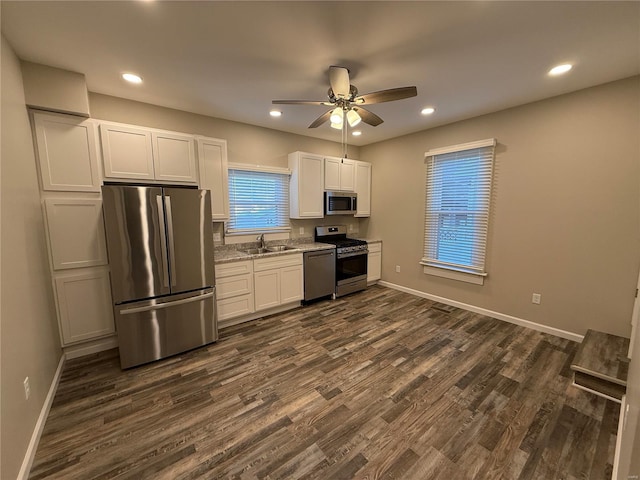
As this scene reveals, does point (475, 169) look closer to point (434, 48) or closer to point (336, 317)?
point (434, 48)

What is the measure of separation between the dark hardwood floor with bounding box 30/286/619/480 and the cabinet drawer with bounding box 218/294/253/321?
0.32 m

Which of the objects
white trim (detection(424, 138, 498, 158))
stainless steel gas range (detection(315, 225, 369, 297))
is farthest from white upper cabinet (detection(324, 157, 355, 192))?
white trim (detection(424, 138, 498, 158))

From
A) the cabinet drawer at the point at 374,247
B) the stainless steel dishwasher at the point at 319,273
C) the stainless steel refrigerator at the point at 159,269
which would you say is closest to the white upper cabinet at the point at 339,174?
the cabinet drawer at the point at 374,247

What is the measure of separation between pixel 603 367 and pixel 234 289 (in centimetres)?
380

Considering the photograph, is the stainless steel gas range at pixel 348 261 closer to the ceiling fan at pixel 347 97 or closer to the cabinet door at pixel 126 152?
the ceiling fan at pixel 347 97

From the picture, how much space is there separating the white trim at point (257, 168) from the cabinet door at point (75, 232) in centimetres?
164

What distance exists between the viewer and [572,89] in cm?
279

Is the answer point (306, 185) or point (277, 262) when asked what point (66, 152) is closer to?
point (277, 262)

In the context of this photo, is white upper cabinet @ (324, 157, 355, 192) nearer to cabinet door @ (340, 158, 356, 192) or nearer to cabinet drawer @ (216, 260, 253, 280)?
cabinet door @ (340, 158, 356, 192)

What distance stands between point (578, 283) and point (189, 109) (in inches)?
202

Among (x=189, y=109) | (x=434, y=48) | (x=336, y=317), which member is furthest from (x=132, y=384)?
(x=434, y=48)

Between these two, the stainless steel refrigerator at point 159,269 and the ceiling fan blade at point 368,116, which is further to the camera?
the ceiling fan blade at point 368,116

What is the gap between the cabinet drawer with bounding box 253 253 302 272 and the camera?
3.54 meters

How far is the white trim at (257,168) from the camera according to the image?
3.75 m
